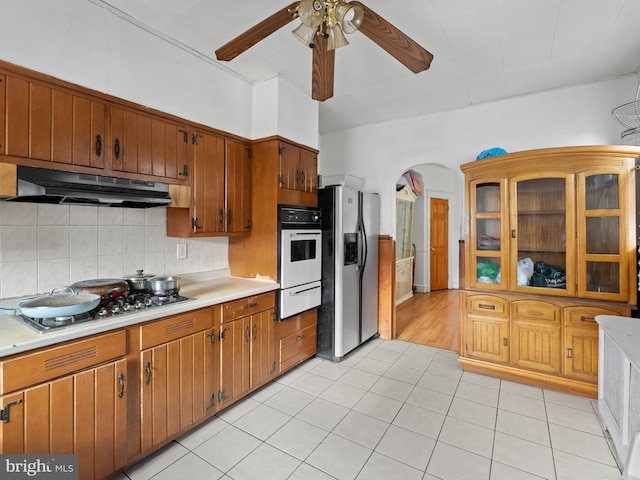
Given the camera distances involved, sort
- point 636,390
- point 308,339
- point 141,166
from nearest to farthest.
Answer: point 636,390
point 141,166
point 308,339

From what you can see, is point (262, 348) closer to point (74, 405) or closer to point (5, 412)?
point (74, 405)

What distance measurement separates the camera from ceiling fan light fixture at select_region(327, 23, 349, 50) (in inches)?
58.9

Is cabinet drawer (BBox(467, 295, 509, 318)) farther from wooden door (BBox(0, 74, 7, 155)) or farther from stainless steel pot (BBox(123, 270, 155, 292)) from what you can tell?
wooden door (BBox(0, 74, 7, 155))

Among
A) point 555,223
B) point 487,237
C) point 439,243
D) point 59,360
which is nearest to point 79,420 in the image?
point 59,360

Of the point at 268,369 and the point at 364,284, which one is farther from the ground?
the point at 364,284

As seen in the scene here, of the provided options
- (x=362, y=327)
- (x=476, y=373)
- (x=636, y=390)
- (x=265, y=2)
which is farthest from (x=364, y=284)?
(x=265, y=2)

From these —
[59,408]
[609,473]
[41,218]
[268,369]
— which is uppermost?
[41,218]

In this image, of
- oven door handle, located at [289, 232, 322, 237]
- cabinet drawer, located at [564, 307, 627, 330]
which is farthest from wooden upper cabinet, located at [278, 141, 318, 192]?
cabinet drawer, located at [564, 307, 627, 330]

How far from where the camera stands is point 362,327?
11.9 ft

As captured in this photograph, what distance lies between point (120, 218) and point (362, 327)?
2.60 meters

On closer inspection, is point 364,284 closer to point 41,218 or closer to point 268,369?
point 268,369

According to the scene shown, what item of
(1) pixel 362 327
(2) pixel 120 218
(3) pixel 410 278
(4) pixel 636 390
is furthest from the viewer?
(3) pixel 410 278

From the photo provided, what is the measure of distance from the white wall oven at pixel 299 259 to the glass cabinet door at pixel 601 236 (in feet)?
7.33

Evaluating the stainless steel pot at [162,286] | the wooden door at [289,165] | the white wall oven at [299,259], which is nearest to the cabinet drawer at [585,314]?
the white wall oven at [299,259]
